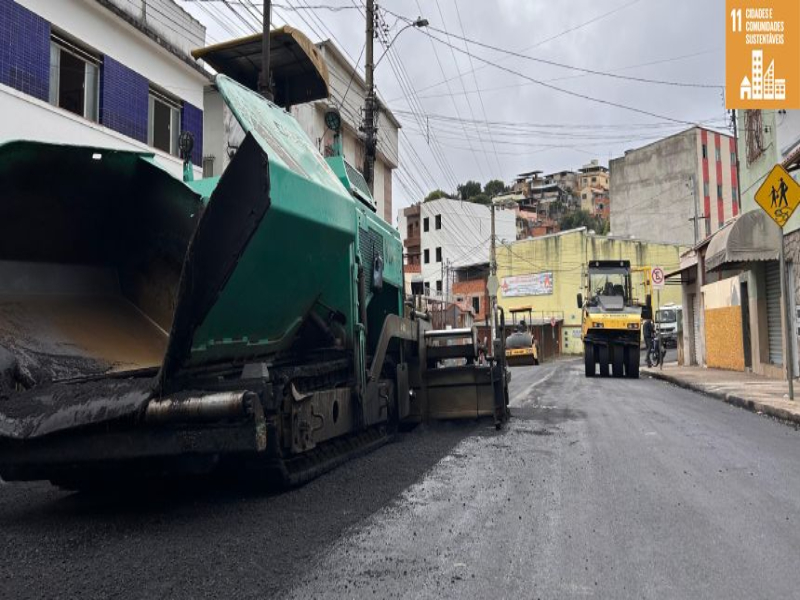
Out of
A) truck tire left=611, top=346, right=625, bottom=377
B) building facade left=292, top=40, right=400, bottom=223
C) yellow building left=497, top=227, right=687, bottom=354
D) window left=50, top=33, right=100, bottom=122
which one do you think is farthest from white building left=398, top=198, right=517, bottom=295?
window left=50, top=33, right=100, bottom=122

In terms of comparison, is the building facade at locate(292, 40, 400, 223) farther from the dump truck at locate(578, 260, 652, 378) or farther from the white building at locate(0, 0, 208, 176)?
the dump truck at locate(578, 260, 652, 378)

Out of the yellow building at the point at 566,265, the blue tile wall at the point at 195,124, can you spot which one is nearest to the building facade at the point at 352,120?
the blue tile wall at the point at 195,124

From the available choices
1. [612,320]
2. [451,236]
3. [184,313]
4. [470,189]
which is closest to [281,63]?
[184,313]

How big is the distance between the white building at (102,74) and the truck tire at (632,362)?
43.1ft

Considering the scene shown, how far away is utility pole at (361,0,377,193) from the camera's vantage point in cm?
1566

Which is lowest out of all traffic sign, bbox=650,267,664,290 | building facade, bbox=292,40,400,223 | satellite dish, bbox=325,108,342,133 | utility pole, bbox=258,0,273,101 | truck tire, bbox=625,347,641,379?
truck tire, bbox=625,347,641,379

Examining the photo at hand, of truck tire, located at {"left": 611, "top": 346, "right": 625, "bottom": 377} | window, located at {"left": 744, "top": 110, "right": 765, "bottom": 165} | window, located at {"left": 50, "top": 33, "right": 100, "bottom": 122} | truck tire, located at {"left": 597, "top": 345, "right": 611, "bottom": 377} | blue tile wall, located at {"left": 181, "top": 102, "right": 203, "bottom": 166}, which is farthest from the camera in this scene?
truck tire, located at {"left": 597, "top": 345, "right": 611, "bottom": 377}

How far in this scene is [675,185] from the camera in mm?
49906

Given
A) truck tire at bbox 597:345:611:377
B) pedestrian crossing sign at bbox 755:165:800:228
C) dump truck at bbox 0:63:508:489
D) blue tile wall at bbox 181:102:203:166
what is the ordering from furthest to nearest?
truck tire at bbox 597:345:611:377 < blue tile wall at bbox 181:102:203:166 < pedestrian crossing sign at bbox 755:165:800:228 < dump truck at bbox 0:63:508:489

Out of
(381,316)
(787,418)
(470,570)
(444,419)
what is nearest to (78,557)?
(470,570)

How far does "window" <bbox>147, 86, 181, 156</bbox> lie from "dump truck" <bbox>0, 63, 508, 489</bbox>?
877 centimetres

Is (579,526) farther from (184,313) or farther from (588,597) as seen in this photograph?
(184,313)

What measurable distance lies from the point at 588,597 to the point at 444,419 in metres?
5.53

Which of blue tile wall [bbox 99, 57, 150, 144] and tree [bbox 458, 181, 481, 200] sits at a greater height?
tree [bbox 458, 181, 481, 200]
